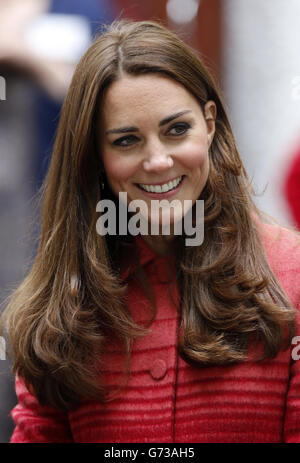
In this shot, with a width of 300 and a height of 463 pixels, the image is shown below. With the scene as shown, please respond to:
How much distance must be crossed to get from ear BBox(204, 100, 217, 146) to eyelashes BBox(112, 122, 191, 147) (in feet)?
0.30

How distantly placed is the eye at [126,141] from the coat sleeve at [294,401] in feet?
1.86

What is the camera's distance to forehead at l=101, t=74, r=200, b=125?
5.45 ft

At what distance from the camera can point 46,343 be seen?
1.77 meters

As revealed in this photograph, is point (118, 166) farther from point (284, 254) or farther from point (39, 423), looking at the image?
point (39, 423)

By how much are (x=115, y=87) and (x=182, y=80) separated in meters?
A: 0.16

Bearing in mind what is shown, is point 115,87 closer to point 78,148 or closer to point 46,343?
point 78,148

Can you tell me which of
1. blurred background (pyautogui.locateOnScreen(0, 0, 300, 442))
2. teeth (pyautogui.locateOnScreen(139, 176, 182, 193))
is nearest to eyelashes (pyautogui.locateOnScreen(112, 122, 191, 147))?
teeth (pyautogui.locateOnScreen(139, 176, 182, 193))

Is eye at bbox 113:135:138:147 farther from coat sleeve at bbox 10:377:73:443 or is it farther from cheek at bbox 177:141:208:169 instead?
coat sleeve at bbox 10:377:73:443

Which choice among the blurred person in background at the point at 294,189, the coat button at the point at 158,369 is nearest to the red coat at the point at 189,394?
the coat button at the point at 158,369

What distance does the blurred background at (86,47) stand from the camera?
2.41m

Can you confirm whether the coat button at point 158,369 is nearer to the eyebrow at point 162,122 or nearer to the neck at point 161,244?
the neck at point 161,244

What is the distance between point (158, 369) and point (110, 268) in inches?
11.2

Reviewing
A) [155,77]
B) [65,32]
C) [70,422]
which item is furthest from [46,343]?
[65,32]

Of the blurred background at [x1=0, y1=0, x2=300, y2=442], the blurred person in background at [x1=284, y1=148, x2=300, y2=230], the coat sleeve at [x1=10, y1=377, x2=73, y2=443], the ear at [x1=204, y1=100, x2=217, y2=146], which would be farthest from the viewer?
the blurred background at [x1=0, y1=0, x2=300, y2=442]
